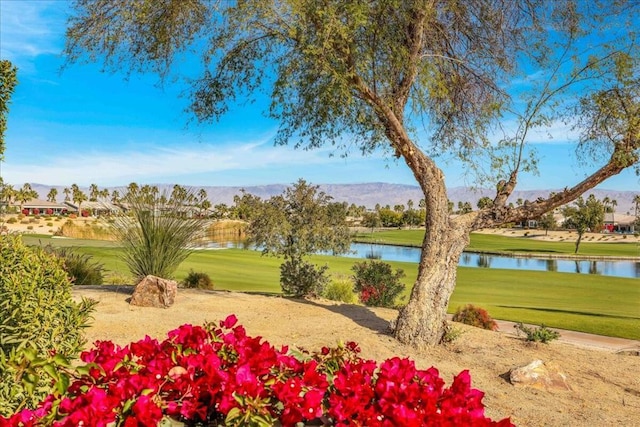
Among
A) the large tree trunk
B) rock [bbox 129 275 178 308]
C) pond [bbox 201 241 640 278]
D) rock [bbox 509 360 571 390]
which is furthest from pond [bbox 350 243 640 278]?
rock [bbox 509 360 571 390]

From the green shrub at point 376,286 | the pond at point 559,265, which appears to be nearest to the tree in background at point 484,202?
the green shrub at point 376,286

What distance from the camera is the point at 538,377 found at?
888 centimetres

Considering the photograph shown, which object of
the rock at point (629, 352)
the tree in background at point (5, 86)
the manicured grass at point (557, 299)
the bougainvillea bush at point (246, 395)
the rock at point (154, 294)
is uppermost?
the tree in background at point (5, 86)

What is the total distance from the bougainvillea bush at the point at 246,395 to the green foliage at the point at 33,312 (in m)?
1.47

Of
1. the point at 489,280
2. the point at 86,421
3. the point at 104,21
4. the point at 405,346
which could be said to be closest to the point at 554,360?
the point at 405,346

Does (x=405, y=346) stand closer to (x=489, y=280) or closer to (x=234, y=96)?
(x=234, y=96)

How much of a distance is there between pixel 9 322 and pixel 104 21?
31.0ft

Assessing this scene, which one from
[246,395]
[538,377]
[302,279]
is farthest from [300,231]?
[246,395]

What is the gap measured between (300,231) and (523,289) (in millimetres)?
20662

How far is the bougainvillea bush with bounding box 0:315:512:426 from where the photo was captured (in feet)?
8.83

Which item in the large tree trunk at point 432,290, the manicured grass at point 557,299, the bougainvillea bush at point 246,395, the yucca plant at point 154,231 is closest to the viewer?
the bougainvillea bush at point 246,395

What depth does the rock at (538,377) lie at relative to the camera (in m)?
8.82

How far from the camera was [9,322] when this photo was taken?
4.88 m

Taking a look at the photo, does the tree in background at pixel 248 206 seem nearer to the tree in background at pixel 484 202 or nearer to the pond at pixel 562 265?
the tree in background at pixel 484 202
